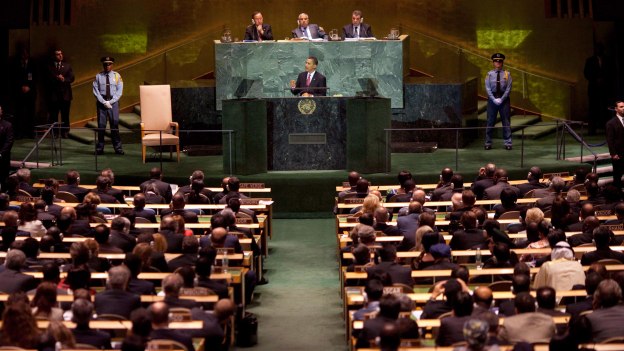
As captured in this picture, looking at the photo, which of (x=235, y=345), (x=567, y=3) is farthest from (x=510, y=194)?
(x=567, y=3)

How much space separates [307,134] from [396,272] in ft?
24.7

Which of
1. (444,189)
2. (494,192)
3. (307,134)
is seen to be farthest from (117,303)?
(307,134)

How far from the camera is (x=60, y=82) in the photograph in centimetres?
2206

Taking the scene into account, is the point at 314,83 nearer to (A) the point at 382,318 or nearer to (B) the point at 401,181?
(B) the point at 401,181

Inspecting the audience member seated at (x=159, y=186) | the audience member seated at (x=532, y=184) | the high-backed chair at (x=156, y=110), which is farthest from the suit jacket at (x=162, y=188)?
the audience member seated at (x=532, y=184)

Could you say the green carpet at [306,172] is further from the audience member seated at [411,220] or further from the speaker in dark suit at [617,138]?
the audience member seated at [411,220]

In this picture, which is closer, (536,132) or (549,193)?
(549,193)

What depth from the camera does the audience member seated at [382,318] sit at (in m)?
8.80

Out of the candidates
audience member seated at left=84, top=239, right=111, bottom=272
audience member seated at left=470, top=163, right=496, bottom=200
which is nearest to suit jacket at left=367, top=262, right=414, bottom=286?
audience member seated at left=84, top=239, right=111, bottom=272

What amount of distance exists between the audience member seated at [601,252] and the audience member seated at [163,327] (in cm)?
406

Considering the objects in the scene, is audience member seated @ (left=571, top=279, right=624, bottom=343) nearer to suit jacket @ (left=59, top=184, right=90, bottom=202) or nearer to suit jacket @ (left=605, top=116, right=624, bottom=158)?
suit jacket @ (left=59, top=184, right=90, bottom=202)

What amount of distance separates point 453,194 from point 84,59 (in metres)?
11.8

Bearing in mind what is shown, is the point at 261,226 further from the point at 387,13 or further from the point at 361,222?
the point at 387,13

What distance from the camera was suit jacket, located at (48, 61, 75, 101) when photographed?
72.4 ft
